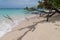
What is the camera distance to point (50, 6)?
35.7ft

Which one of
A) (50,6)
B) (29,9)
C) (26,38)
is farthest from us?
(29,9)

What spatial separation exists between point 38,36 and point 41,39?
1.29ft

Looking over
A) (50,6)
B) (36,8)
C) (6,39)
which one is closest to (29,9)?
(36,8)

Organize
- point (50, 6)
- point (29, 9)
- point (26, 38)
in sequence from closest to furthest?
point (26, 38), point (50, 6), point (29, 9)

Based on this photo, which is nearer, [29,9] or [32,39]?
[32,39]

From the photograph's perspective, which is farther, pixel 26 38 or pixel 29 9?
pixel 29 9

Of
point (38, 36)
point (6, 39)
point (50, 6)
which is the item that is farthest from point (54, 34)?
point (50, 6)

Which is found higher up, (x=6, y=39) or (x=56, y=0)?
(x=56, y=0)

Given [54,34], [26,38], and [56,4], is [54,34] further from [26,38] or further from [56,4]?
[56,4]

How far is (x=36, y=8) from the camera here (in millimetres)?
12109

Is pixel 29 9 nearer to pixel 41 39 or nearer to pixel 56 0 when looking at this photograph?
pixel 56 0

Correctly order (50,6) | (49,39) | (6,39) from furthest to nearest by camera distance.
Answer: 1. (50,6)
2. (6,39)
3. (49,39)

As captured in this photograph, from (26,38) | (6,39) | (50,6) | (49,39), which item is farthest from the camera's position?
(50,6)

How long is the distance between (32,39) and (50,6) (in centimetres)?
559
